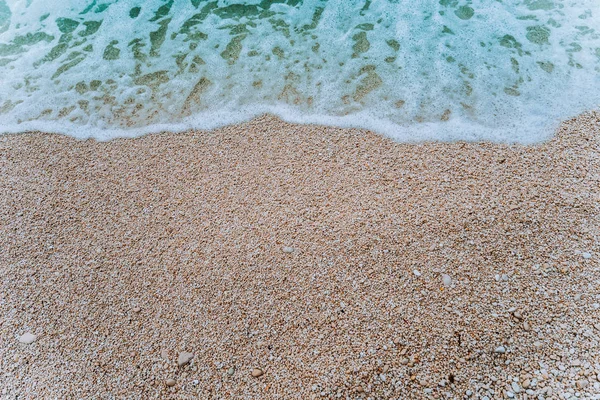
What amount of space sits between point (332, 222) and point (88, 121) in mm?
3340

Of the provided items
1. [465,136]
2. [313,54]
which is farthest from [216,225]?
[313,54]

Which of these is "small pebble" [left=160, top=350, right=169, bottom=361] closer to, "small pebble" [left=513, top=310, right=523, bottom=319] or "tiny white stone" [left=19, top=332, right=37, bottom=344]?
"tiny white stone" [left=19, top=332, right=37, bottom=344]

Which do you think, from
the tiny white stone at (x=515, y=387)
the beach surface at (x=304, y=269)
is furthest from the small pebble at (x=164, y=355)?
the tiny white stone at (x=515, y=387)

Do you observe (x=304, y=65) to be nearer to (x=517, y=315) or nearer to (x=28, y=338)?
(x=517, y=315)

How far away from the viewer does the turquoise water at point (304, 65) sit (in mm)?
4688

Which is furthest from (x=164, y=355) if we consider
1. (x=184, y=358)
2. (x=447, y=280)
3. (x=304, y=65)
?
(x=304, y=65)

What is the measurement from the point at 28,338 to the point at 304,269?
81.7 inches

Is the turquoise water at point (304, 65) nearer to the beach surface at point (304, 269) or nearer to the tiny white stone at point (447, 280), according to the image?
the beach surface at point (304, 269)

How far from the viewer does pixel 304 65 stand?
215 inches

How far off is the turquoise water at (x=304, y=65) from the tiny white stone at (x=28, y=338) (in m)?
2.41

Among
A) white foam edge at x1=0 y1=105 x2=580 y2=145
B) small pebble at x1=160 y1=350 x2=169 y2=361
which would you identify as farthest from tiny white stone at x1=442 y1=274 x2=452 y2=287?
small pebble at x1=160 y1=350 x2=169 y2=361

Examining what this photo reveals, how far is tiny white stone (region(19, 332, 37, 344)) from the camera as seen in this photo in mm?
2957

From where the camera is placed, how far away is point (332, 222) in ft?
11.5

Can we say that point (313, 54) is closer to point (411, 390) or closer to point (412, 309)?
point (412, 309)
